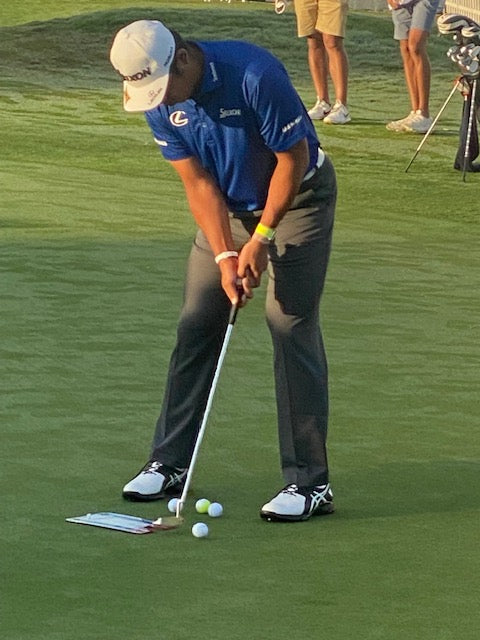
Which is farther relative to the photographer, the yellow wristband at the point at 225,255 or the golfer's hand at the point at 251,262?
the yellow wristband at the point at 225,255

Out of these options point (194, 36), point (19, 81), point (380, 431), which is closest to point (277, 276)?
point (380, 431)

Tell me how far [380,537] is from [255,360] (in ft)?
8.25

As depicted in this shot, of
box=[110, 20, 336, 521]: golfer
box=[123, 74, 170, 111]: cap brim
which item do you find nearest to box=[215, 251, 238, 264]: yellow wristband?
box=[110, 20, 336, 521]: golfer

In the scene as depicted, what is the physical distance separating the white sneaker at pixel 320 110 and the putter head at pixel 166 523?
34.3ft

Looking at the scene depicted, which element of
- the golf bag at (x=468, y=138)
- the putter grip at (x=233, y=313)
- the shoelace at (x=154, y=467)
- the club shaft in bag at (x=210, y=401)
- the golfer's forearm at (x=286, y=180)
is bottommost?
the golf bag at (x=468, y=138)

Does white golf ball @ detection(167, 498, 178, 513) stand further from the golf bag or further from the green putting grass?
the golf bag

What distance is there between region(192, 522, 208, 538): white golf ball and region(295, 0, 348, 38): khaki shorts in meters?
9.86

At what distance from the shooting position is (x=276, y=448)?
622 centimetres

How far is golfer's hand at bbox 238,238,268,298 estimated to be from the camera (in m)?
5.16

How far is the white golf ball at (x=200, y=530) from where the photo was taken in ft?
16.9

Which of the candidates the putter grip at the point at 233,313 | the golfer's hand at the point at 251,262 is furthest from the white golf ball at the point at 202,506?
the golfer's hand at the point at 251,262

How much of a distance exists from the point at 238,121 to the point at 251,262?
466 millimetres

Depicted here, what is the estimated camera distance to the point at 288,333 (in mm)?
5344

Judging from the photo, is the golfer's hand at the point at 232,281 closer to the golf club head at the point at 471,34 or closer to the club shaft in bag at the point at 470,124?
the golf club head at the point at 471,34
